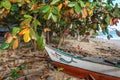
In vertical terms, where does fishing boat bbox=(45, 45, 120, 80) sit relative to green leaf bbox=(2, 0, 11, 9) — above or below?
below

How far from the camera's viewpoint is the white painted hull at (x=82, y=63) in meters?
8.24

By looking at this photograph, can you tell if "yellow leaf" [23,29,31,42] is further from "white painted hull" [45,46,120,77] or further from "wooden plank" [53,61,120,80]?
"wooden plank" [53,61,120,80]

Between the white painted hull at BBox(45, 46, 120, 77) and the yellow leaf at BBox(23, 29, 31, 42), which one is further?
the white painted hull at BBox(45, 46, 120, 77)

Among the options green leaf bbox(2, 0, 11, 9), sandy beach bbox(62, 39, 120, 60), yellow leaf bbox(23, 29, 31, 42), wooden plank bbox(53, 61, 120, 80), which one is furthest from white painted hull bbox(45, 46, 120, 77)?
yellow leaf bbox(23, 29, 31, 42)

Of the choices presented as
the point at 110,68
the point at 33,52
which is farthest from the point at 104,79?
the point at 33,52

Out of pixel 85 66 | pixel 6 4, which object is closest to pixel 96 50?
pixel 85 66

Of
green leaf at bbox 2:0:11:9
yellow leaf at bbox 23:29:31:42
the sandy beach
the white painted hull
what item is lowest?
the sandy beach

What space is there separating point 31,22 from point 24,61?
5923mm

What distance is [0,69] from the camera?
32.1 feet

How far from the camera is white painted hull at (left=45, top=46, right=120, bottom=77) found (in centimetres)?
824

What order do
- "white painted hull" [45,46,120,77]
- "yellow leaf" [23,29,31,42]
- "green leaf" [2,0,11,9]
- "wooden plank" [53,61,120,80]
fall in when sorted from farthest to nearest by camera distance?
"wooden plank" [53,61,120,80]
"white painted hull" [45,46,120,77]
"green leaf" [2,0,11,9]
"yellow leaf" [23,29,31,42]

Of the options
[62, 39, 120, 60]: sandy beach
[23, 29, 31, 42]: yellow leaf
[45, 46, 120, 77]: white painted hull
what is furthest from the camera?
[62, 39, 120, 60]: sandy beach

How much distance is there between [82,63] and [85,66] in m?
0.14

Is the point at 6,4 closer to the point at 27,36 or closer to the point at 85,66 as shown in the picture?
the point at 27,36
